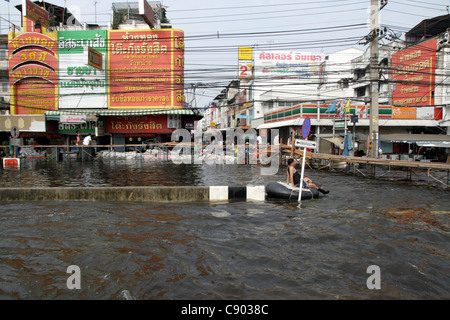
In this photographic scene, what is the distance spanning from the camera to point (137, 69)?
1213 inches

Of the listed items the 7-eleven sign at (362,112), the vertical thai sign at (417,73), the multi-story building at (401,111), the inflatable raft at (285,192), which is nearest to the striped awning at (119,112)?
the multi-story building at (401,111)

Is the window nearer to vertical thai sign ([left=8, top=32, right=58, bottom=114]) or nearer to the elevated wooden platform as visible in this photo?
the elevated wooden platform

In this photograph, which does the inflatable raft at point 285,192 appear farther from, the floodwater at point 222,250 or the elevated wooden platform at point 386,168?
the elevated wooden platform at point 386,168

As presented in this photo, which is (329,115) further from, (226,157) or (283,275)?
(283,275)

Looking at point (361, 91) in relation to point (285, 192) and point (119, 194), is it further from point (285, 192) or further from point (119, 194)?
point (119, 194)

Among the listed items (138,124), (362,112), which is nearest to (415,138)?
(362,112)

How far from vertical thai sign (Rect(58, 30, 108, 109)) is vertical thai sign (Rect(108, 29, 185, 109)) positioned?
3.43ft

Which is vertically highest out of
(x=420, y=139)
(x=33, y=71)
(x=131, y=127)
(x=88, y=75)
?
(x=33, y=71)

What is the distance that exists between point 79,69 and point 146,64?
649 cm

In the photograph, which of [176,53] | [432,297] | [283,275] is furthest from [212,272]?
[176,53]

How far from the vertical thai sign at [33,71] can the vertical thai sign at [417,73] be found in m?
31.5

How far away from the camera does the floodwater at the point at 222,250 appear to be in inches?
186

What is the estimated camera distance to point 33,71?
3114 cm
